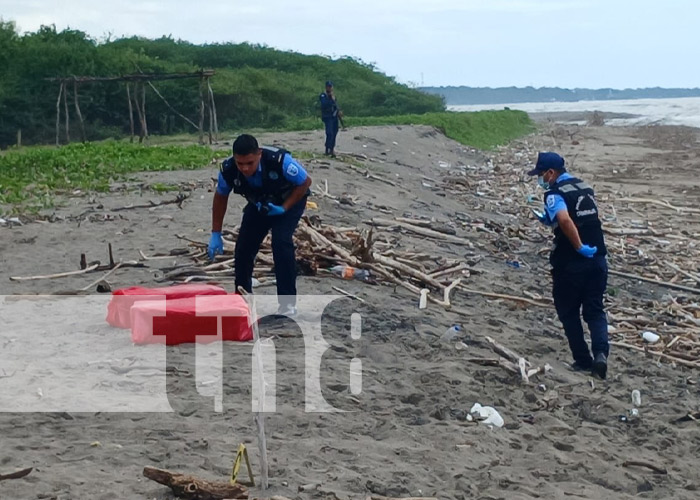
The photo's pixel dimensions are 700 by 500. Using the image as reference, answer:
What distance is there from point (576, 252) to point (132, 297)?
3462mm

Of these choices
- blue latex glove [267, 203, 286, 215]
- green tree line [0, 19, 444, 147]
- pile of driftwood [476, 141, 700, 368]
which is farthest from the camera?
green tree line [0, 19, 444, 147]

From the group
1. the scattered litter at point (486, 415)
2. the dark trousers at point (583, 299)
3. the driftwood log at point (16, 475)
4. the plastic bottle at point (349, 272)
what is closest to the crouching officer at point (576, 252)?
the dark trousers at point (583, 299)

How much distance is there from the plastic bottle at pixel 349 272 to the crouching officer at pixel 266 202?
1.50 meters

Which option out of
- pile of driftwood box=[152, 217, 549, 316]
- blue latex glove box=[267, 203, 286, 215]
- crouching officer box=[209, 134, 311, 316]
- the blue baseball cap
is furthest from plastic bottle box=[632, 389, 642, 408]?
blue latex glove box=[267, 203, 286, 215]

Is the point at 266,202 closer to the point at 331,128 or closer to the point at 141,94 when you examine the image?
the point at 331,128

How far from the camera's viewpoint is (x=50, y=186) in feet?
51.1

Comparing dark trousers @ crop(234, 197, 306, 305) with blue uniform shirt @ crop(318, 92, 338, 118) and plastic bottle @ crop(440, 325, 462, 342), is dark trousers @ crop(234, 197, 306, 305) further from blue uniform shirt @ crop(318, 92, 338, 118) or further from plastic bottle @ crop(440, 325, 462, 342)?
blue uniform shirt @ crop(318, 92, 338, 118)

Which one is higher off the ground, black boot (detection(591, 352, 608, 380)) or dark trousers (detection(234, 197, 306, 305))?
dark trousers (detection(234, 197, 306, 305))

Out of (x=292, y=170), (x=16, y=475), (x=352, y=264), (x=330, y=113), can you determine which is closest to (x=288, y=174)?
(x=292, y=170)

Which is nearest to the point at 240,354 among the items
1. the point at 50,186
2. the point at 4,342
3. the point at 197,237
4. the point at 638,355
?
the point at 4,342

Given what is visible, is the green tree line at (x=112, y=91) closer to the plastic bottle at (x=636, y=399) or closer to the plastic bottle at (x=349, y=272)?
the plastic bottle at (x=349, y=272)

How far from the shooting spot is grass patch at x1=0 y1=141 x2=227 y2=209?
49.1 ft

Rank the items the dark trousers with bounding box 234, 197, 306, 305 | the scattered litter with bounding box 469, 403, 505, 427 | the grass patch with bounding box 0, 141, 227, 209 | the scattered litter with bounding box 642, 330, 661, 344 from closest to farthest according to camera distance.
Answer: the scattered litter with bounding box 469, 403, 505, 427 < the dark trousers with bounding box 234, 197, 306, 305 < the scattered litter with bounding box 642, 330, 661, 344 < the grass patch with bounding box 0, 141, 227, 209

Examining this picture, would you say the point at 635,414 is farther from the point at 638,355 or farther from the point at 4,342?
the point at 4,342
